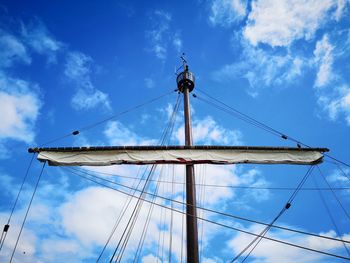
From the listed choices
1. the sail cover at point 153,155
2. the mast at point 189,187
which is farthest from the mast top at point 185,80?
the sail cover at point 153,155

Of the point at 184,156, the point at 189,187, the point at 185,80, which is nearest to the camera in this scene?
the point at 189,187

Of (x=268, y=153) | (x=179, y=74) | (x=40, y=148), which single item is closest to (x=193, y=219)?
(x=268, y=153)

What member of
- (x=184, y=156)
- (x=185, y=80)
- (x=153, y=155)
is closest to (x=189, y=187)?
(x=184, y=156)

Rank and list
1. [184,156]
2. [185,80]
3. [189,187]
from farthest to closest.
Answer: [185,80] → [184,156] → [189,187]

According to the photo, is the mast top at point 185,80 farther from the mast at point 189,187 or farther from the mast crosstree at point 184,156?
the mast crosstree at point 184,156

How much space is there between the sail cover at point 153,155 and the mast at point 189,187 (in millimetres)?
683

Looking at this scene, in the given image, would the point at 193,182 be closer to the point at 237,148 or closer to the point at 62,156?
the point at 237,148

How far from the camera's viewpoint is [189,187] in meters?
8.71

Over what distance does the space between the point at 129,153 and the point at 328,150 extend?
307 inches

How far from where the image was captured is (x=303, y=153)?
31.8 ft

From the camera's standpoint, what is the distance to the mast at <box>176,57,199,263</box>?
7222mm

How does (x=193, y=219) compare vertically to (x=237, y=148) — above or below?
below

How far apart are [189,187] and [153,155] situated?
174 centimetres

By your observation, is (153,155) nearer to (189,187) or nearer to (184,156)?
(184,156)
